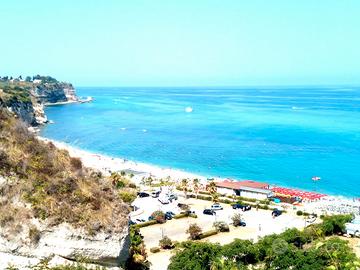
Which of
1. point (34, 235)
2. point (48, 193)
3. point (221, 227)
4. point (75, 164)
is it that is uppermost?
point (75, 164)

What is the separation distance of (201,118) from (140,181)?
81.2 meters

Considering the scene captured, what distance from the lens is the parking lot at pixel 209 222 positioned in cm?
3941

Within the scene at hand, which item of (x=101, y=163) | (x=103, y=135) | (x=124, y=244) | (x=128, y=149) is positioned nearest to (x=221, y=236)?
(x=124, y=244)

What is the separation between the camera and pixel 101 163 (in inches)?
2995

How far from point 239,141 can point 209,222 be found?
182ft

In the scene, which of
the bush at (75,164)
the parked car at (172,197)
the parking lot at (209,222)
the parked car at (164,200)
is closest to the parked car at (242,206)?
the parking lot at (209,222)

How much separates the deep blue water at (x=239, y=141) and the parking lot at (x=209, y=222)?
751 inches

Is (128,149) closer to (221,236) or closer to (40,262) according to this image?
(221,236)

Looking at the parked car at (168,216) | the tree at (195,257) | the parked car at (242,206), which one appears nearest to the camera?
the tree at (195,257)

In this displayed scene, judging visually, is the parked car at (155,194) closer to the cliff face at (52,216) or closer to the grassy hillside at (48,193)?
the grassy hillside at (48,193)

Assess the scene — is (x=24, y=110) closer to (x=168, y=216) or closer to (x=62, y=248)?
(x=168, y=216)

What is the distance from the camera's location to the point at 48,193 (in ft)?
64.2

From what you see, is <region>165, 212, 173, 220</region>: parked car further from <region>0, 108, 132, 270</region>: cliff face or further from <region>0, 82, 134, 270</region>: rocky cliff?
<region>0, 108, 132, 270</region>: cliff face

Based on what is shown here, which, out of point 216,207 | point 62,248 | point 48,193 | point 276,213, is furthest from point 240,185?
point 62,248
